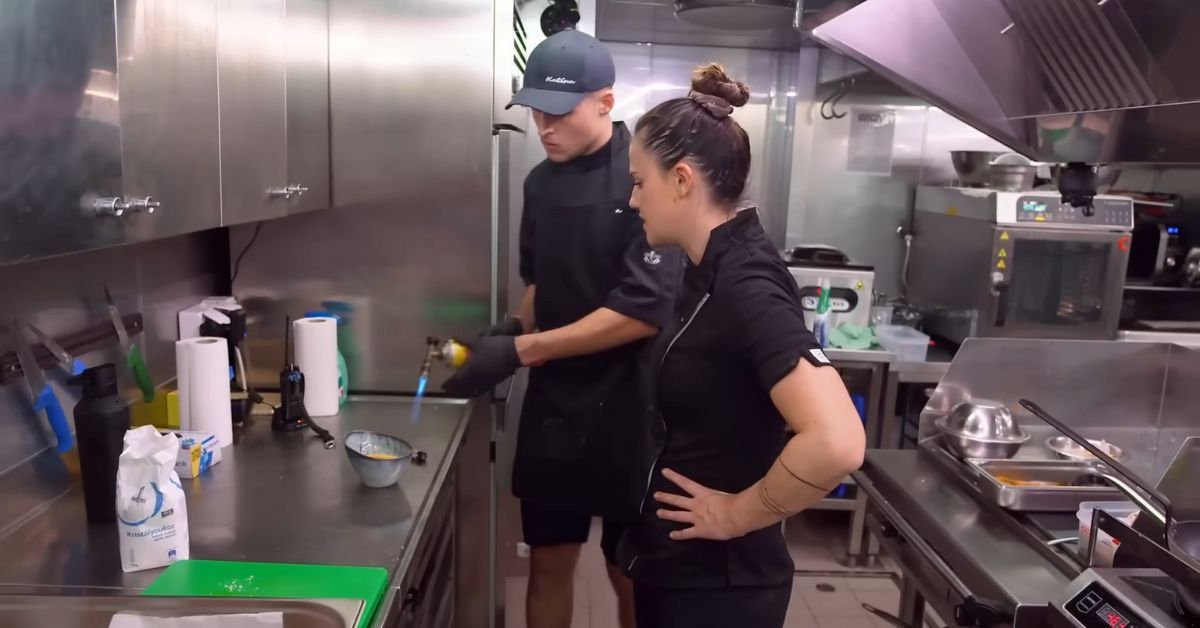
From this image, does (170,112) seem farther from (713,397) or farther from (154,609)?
(713,397)

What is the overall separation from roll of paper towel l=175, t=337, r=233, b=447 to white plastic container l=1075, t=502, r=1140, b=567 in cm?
157

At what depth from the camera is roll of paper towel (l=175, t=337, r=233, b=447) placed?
1.53 meters

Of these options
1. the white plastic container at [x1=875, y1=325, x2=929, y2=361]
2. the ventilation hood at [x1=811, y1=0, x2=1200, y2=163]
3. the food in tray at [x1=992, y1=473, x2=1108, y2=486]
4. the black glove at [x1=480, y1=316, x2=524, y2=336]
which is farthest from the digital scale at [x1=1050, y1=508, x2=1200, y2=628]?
the white plastic container at [x1=875, y1=325, x2=929, y2=361]

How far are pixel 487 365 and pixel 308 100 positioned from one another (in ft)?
2.32

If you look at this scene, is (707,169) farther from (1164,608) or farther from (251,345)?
(251,345)

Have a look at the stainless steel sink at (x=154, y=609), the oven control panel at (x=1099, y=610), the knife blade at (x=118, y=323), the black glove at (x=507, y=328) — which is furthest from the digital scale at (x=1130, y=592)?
the knife blade at (x=118, y=323)

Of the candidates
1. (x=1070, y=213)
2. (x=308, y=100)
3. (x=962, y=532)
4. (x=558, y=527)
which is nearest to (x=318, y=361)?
(x=308, y=100)

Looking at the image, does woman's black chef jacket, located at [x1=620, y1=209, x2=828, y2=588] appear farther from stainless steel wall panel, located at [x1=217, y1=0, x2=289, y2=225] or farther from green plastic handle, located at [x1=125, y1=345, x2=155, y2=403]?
green plastic handle, located at [x1=125, y1=345, x2=155, y2=403]

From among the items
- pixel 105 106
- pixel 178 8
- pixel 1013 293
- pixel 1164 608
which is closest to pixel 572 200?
pixel 178 8

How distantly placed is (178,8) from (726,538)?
1.17 meters

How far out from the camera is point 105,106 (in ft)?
3.38

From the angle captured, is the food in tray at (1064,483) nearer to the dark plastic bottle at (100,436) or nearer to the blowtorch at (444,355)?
the blowtorch at (444,355)

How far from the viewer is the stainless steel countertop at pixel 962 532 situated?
1.29m

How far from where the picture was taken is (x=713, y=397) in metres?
1.24
